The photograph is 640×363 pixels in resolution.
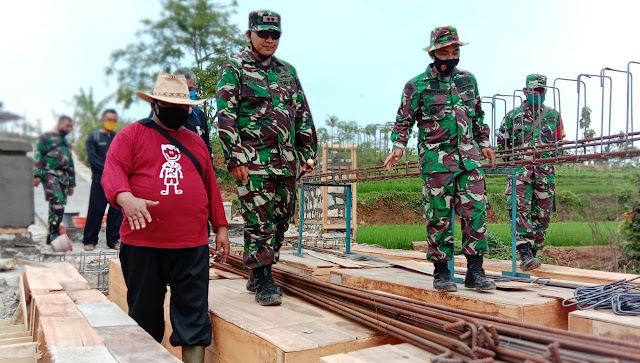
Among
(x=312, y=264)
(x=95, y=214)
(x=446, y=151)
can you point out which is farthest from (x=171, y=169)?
(x=95, y=214)

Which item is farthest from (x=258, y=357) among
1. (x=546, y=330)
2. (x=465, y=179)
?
(x=465, y=179)

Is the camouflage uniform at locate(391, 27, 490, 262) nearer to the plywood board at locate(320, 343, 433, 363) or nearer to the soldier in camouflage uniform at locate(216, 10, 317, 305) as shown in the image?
the soldier in camouflage uniform at locate(216, 10, 317, 305)

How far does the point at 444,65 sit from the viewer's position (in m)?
3.87

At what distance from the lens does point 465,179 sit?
12.3 feet

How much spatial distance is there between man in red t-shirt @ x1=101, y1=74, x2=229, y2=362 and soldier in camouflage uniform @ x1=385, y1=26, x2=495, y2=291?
1484 millimetres

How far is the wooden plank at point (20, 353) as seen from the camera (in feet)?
8.28

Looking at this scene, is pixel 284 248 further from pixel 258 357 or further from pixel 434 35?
pixel 258 357

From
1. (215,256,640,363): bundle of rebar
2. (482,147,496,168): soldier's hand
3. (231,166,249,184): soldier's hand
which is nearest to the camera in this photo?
(215,256,640,363): bundle of rebar

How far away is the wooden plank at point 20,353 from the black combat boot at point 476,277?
2.68 metres

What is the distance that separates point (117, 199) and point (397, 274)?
269 cm

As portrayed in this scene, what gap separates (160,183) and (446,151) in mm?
2001

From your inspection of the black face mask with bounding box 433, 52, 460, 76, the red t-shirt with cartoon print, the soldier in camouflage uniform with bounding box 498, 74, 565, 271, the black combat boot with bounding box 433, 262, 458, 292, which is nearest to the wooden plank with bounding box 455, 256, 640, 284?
the soldier in camouflage uniform with bounding box 498, 74, 565, 271

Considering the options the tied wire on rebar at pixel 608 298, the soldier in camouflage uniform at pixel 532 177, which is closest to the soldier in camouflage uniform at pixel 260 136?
the tied wire on rebar at pixel 608 298

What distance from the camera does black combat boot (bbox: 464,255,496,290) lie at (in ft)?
12.1
